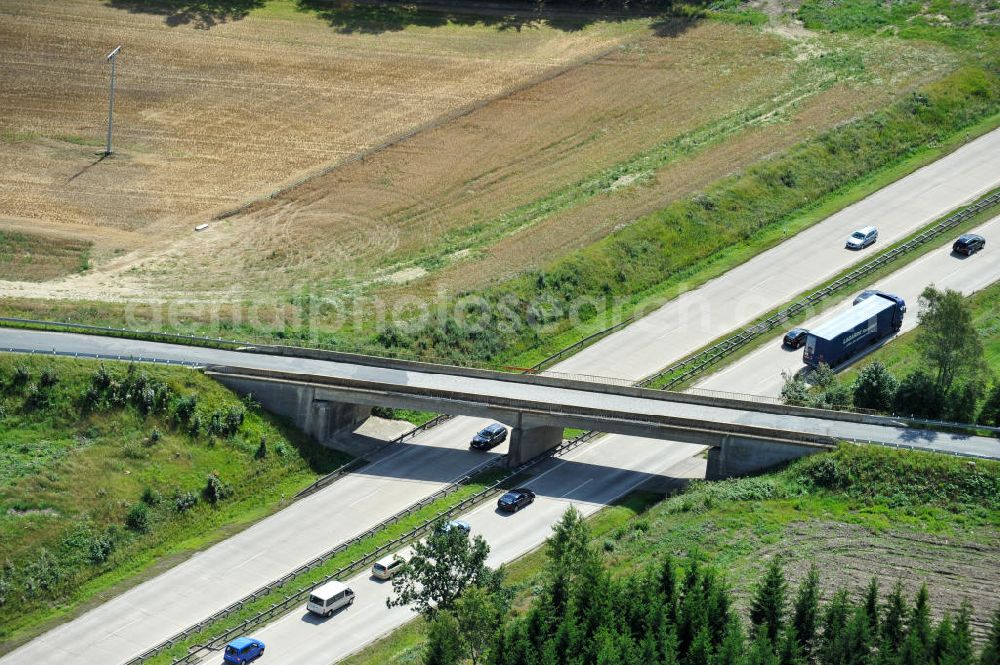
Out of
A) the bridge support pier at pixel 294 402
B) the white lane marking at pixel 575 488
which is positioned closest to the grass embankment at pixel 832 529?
the white lane marking at pixel 575 488

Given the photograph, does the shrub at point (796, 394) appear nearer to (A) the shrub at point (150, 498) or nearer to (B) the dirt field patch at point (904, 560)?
(B) the dirt field patch at point (904, 560)

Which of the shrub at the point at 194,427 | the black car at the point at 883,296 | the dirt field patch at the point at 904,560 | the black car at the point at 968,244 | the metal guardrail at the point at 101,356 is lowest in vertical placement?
the shrub at the point at 194,427

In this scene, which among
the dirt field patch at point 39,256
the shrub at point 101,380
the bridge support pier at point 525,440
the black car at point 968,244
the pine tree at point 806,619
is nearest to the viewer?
the pine tree at point 806,619

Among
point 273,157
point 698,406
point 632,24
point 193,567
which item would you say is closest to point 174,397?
point 193,567

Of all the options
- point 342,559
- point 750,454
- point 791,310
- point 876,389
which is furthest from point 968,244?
point 342,559

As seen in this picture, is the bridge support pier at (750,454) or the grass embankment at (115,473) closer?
the grass embankment at (115,473)

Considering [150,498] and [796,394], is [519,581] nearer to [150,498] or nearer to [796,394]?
[150,498]

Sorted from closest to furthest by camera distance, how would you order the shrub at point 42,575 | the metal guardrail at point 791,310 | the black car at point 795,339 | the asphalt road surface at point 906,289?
the shrub at point 42,575 → the asphalt road surface at point 906,289 → the metal guardrail at point 791,310 → the black car at point 795,339
